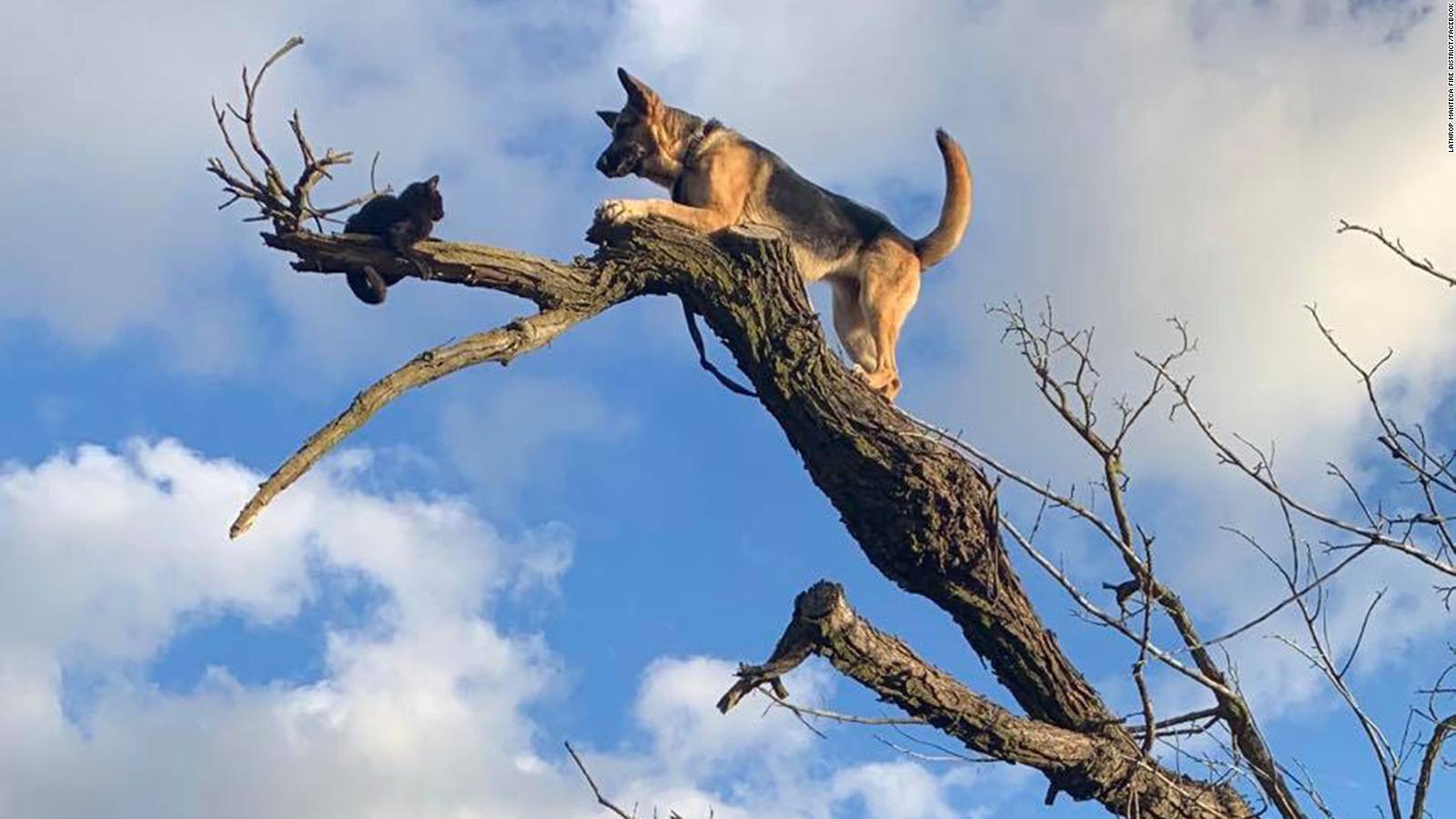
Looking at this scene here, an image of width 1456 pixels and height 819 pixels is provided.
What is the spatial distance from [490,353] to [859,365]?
2.39 metres

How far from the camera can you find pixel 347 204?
495 cm

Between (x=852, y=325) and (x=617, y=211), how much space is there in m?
1.77

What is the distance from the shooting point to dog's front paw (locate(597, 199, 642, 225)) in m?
5.63

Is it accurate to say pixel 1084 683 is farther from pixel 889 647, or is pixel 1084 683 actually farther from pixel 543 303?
pixel 543 303

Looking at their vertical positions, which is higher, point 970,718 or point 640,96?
point 640,96

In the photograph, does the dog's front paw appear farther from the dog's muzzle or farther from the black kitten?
the dog's muzzle

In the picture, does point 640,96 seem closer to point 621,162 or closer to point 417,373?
point 621,162

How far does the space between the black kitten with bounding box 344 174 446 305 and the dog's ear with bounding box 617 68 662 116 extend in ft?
7.30

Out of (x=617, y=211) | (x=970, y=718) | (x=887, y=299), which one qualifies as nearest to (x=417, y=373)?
(x=617, y=211)

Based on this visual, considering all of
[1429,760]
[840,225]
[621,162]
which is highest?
[621,162]

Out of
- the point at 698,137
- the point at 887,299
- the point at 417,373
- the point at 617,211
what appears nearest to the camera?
the point at 417,373

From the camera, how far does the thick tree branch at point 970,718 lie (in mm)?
4723

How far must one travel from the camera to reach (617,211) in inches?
224

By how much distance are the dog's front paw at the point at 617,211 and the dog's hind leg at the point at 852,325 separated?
5.17ft
